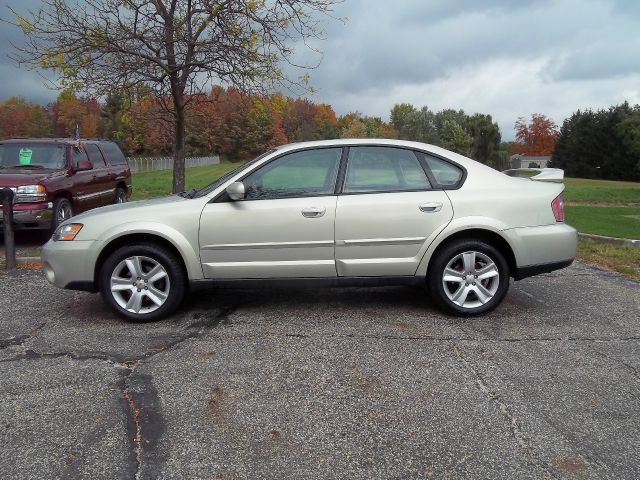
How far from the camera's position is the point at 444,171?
5.38 meters

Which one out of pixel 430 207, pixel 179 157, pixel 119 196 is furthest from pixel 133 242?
pixel 119 196

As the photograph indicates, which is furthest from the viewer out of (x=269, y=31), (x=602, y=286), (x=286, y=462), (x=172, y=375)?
(x=269, y=31)

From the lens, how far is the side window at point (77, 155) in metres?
10.4

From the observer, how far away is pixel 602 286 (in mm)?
6645

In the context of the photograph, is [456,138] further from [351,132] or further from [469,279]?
[469,279]

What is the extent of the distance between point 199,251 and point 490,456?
3070 millimetres

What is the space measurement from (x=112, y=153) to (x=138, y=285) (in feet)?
26.6

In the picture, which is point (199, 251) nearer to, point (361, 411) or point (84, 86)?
point (361, 411)

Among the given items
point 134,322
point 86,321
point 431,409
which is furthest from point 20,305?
point 431,409

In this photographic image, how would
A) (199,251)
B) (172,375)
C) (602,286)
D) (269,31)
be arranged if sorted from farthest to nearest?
(269,31), (602,286), (199,251), (172,375)

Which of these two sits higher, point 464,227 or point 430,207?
point 430,207

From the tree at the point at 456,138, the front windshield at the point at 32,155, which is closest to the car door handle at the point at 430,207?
the front windshield at the point at 32,155

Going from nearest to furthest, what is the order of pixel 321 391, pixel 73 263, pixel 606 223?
pixel 321 391 → pixel 73 263 → pixel 606 223

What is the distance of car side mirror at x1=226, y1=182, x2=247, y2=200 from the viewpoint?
501 centimetres
